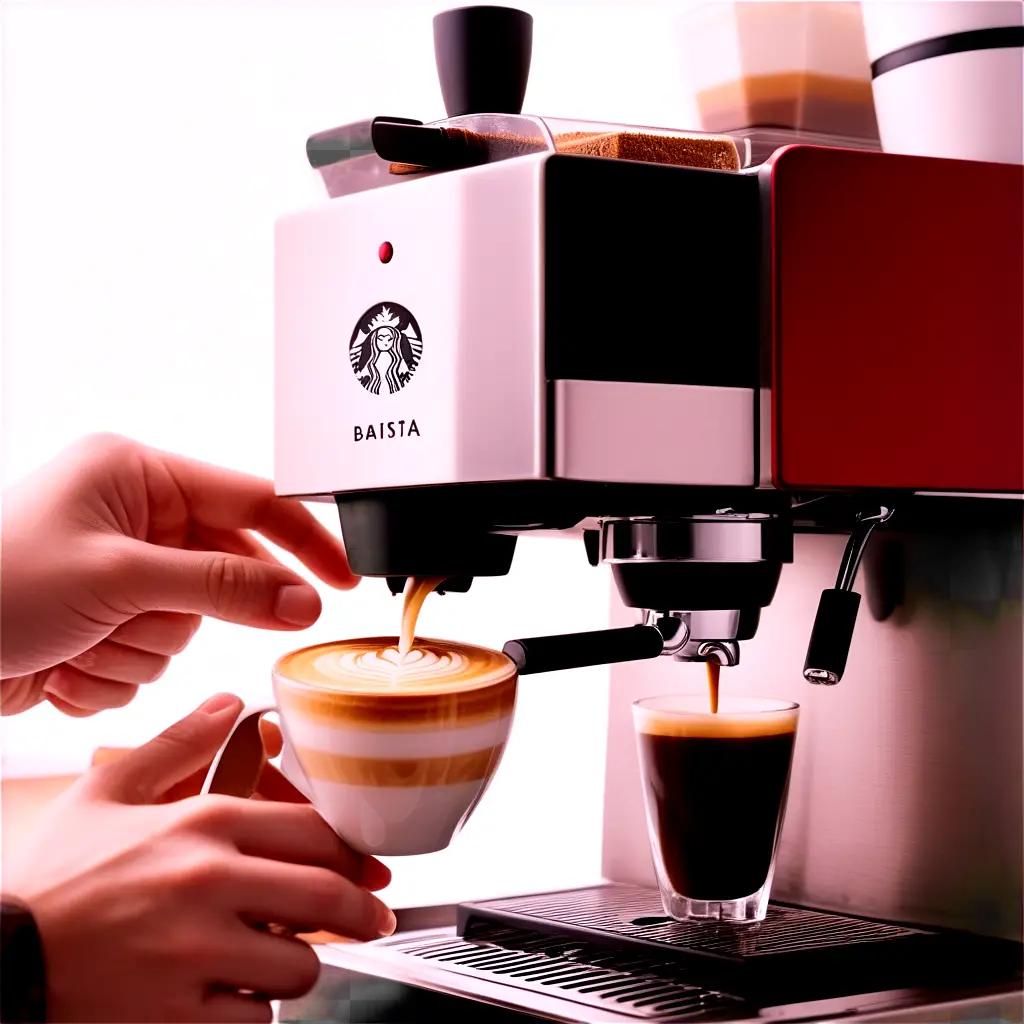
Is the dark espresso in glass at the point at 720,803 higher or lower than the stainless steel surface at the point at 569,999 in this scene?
higher

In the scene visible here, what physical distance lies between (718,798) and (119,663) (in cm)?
36

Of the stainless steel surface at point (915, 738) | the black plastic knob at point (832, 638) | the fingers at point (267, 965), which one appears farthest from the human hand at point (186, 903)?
the stainless steel surface at point (915, 738)

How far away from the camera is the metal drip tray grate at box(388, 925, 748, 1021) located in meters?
0.60

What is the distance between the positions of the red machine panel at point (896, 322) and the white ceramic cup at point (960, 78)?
0.04 meters

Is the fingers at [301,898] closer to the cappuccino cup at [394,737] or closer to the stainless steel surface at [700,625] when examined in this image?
the cappuccino cup at [394,737]

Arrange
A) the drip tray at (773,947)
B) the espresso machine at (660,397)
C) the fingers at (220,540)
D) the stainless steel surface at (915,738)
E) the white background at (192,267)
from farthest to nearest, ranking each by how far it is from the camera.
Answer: the white background at (192,267)
the fingers at (220,540)
the stainless steel surface at (915,738)
the drip tray at (773,947)
the espresso machine at (660,397)

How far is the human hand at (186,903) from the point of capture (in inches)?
20.6

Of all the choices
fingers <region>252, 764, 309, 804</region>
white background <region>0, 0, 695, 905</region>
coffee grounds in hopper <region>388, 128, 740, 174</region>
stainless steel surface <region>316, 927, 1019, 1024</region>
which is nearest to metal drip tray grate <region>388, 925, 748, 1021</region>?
stainless steel surface <region>316, 927, 1019, 1024</region>

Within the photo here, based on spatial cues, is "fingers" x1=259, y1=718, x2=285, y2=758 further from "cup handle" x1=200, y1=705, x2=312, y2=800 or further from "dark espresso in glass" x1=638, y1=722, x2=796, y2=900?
"dark espresso in glass" x1=638, y1=722, x2=796, y2=900

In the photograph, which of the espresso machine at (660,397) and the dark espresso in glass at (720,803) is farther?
the dark espresso in glass at (720,803)

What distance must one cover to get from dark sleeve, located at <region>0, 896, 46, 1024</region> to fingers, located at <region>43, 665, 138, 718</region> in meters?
0.29

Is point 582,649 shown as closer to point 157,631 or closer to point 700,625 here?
point 700,625

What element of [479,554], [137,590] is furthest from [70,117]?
[479,554]

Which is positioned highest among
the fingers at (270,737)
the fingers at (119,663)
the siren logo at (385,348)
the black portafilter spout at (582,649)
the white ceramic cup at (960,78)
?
the white ceramic cup at (960,78)
